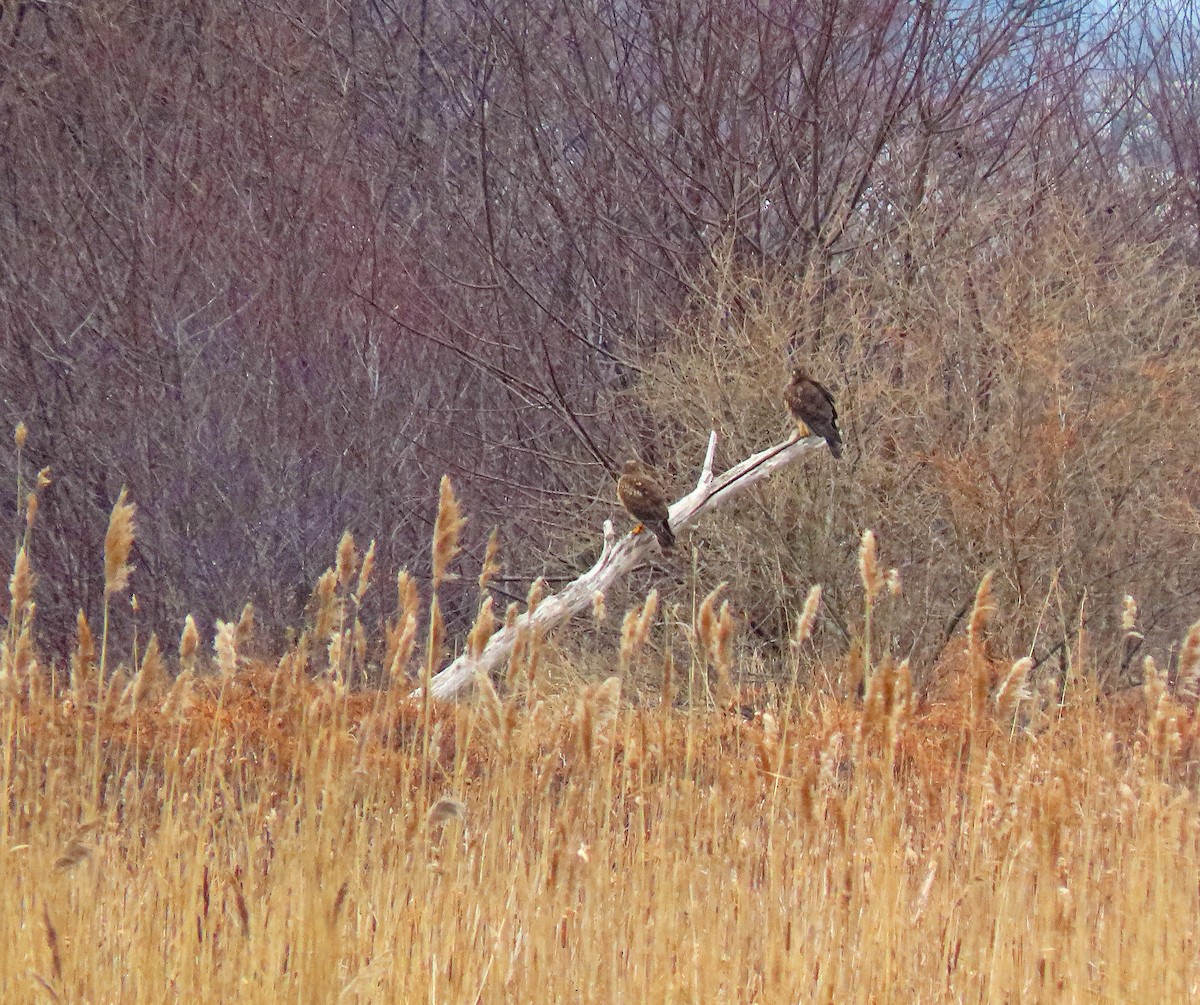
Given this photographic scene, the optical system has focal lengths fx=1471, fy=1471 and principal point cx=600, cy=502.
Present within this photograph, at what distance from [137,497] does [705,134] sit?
16.2 ft

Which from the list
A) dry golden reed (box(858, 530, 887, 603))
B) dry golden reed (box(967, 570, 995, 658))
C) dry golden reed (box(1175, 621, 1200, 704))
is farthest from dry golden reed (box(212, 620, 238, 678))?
dry golden reed (box(1175, 621, 1200, 704))

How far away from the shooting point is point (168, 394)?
11.4 m

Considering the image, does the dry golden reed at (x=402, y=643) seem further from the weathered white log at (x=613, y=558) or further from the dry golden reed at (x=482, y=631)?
the weathered white log at (x=613, y=558)

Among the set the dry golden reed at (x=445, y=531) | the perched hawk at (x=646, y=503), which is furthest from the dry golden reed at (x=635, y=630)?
the perched hawk at (x=646, y=503)

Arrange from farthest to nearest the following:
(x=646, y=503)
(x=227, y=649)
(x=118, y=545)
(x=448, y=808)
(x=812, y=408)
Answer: (x=812, y=408)
(x=646, y=503)
(x=227, y=649)
(x=448, y=808)
(x=118, y=545)

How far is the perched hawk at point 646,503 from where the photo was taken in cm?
682

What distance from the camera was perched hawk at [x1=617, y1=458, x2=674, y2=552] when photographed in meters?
6.82

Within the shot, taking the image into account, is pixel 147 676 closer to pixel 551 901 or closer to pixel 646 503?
pixel 551 901

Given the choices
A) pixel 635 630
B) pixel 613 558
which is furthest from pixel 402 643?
pixel 613 558

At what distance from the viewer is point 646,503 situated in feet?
22.5

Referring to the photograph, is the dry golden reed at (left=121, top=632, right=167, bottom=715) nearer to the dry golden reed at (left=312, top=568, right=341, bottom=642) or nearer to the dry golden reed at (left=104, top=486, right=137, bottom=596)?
the dry golden reed at (left=104, top=486, right=137, bottom=596)

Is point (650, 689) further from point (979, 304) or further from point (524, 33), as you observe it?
point (524, 33)

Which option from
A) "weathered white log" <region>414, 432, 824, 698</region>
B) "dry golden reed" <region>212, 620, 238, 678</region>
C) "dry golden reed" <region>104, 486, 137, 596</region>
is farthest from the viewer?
"weathered white log" <region>414, 432, 824, 698</region>

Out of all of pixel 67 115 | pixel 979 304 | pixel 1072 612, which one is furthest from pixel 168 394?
pixel 1072 612
